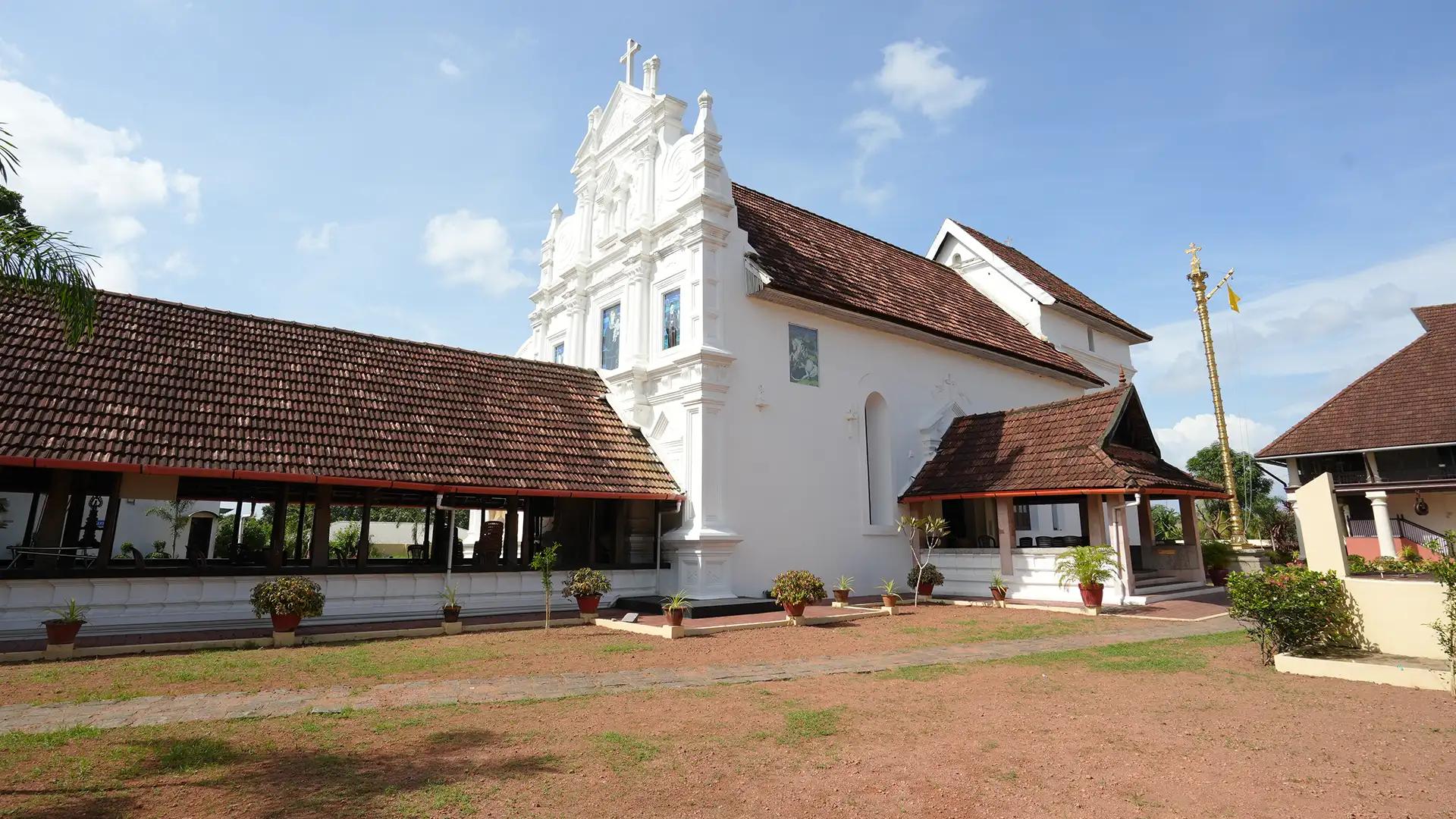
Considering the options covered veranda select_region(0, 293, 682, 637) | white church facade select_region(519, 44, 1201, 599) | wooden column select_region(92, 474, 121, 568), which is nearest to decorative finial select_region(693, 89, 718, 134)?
white church facade select_region(519, 44, 1201, 599)

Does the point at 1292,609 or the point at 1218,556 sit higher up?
the point at 1218,556

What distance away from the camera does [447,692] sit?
24.9ft

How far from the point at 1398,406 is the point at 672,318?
23863 millimetres

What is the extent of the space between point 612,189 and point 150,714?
589 inches

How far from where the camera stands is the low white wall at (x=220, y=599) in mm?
10305

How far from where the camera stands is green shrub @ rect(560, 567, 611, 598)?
12914 mm

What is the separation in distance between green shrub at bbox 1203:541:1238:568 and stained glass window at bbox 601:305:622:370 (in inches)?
620

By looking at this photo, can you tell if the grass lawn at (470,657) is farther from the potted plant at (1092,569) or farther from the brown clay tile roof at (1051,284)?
the brown clay tile roof at (1051,284)

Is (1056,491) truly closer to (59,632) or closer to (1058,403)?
(1058,403)

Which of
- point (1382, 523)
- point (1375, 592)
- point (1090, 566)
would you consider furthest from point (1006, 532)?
point (1382, 523)

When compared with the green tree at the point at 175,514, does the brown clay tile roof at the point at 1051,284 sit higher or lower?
higher

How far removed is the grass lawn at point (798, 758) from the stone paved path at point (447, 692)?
39 centimetres

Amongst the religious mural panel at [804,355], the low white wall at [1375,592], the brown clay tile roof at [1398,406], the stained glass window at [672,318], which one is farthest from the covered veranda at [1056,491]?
the brown clay tile roof at [1398,406]

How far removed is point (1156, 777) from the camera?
4.93 meters
